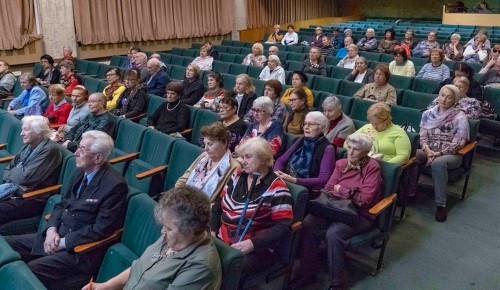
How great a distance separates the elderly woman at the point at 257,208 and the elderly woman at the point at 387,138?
1138 mm

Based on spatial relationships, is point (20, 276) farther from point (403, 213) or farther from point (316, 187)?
point (403, 213)

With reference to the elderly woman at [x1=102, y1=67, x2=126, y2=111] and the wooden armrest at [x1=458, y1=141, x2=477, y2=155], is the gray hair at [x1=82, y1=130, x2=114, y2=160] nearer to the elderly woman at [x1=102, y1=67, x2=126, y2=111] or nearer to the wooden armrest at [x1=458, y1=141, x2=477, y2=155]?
the wooden armrest at [x1=458, y1=141, x2=477, y2=155]

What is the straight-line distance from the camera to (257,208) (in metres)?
2.34

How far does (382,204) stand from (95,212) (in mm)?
1653

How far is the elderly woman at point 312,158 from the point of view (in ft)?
9.81

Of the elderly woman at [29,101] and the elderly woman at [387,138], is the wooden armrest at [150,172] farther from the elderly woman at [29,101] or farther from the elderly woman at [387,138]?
the elderly woman at [29,101]

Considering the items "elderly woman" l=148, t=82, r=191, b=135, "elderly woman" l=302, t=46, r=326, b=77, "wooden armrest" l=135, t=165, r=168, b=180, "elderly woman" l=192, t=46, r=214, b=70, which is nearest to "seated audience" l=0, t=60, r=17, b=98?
"elderly woman" l=192, t=46, r=214, b=70

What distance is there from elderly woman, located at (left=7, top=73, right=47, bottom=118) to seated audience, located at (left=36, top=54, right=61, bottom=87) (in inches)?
55.8

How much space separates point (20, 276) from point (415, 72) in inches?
229

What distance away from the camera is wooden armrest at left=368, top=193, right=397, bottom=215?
2.67 m

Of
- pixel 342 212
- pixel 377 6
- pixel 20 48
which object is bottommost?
pixel 342 212

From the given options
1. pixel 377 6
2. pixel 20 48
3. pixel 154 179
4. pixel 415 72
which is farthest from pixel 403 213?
pixel 377 6

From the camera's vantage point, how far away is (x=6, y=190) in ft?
10.1

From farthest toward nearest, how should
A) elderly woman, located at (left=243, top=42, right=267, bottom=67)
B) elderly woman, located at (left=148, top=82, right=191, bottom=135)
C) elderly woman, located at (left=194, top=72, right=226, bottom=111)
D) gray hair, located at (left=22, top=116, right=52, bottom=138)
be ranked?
elderly woman, located at (left=243, top=42, right=267, bottom=67), elderly woman, located at (left=194, top=72, right=226, bottom=111), elderly woman, located at (left=148, top=82, right=191, bottom=135), gray hair, located at (left=22, top=116, right=52, bottom=138)
